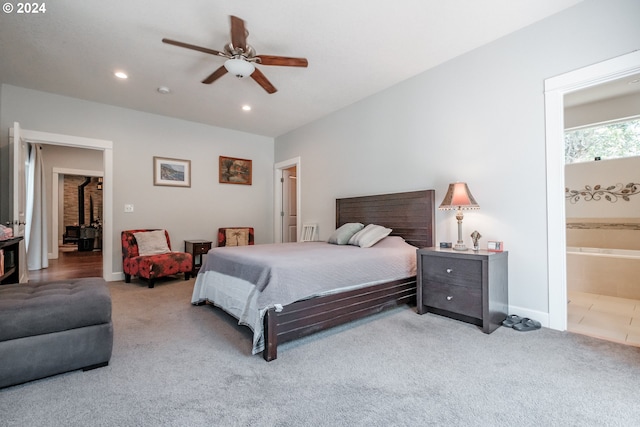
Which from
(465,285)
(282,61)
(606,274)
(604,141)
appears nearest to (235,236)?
(282,61)

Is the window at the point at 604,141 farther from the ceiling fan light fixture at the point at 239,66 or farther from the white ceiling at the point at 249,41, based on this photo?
the ceiling fan light fixture at the point at 239,66

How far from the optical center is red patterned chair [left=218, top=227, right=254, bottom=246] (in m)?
5.38

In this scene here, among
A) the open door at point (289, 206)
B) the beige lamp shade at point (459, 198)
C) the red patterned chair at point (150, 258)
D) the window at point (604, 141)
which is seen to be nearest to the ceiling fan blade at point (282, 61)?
the beige lamp shade at point (459, 198)

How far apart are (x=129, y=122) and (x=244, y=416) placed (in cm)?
491

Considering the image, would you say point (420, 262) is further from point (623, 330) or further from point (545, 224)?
point (623, 330)

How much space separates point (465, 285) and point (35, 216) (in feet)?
24.6

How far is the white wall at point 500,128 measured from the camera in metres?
2.43

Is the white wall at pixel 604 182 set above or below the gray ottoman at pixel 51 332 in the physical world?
above

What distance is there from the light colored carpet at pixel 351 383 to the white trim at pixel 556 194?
28 centimetres

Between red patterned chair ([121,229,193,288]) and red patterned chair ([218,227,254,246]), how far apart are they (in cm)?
91

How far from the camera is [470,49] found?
3080 mm

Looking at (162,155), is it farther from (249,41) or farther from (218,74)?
(249,41)

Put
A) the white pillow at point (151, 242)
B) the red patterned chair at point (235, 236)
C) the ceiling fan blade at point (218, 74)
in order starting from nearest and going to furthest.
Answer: the ceiling fan blade at point (218, 74) → the white pillow at point (151, 242) → the red patterned chair at point (235, 236)

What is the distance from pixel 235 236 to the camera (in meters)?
5.51
